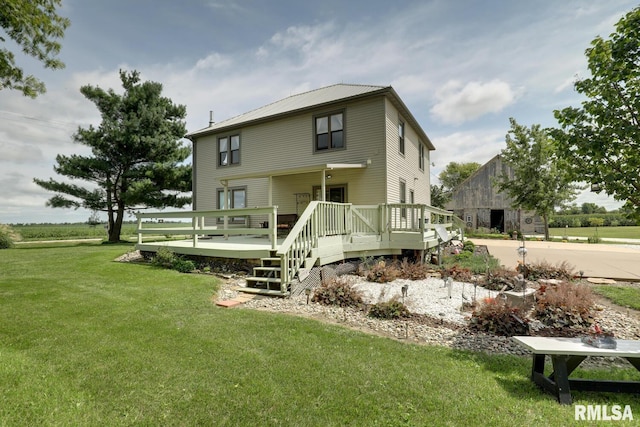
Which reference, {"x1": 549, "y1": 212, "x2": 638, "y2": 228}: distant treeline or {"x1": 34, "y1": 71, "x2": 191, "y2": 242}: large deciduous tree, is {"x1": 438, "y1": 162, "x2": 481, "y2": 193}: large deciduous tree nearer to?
{"x1": 549, "y1": 212, "x2": 638, "y2": 228}: distant treeline

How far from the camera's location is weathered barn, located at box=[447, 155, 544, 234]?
2516 centimetres

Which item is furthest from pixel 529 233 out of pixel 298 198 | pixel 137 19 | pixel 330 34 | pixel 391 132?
pixel 137 19

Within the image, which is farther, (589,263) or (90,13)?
(589,263)

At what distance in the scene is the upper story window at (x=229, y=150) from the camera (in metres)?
14.8

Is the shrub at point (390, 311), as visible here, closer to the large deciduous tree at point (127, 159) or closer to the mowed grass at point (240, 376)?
the mowed grass at point (240, 376)

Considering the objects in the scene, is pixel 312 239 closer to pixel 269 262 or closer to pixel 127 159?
pixel 269 262

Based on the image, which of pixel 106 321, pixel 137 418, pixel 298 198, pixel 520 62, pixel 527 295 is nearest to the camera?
pixel 137 418

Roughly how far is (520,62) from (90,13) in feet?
39.2

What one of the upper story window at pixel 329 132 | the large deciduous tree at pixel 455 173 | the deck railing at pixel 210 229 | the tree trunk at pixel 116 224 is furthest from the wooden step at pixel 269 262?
the large deciduous tree at pixel 455 173

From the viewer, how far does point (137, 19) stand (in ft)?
30.4

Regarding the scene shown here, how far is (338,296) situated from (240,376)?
3073mm

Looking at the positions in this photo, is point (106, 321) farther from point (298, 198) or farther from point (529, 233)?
point (529, 233)

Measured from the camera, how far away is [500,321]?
14.8 feet

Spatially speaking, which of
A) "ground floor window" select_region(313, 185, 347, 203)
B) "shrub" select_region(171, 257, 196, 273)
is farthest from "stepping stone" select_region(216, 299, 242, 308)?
"ground floor window" select_region(313, 185, 347, 203)
